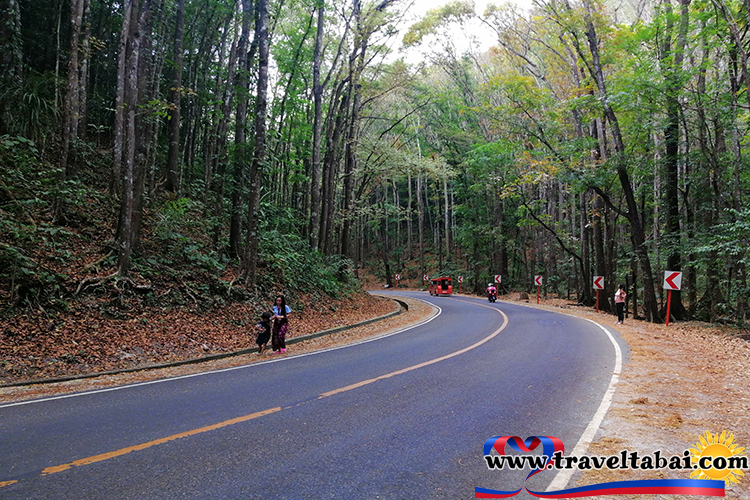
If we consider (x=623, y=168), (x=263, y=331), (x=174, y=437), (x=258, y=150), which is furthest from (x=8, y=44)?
(x=623, y=168)

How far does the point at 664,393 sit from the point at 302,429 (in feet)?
18.2

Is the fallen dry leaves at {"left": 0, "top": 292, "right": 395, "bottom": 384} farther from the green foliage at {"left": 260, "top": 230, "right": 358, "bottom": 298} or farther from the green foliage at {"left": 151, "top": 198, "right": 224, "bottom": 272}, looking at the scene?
the green foliage at {"left": 260, "top": 230, "right": 358, "bottom": 298}

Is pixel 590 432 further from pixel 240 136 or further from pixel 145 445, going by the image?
pixel 240 136

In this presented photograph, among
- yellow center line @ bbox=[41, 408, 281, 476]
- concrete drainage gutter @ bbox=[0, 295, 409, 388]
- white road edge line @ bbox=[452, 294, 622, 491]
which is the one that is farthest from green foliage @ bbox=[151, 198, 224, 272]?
white road edge line @ bbox=[452, 294, 622, 491]

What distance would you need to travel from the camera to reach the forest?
39.4ft

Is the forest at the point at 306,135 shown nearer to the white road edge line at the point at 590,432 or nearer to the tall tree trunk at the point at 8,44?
the tall tree trunk at the point at 8,44

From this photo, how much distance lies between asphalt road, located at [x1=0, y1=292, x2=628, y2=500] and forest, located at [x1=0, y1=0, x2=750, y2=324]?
5283mm

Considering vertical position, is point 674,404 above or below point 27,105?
below

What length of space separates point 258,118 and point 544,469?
13099mm

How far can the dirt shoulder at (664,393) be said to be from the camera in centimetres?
443

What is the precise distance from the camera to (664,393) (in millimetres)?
6617

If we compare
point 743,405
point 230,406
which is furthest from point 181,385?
point 743,405

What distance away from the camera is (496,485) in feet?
11.8

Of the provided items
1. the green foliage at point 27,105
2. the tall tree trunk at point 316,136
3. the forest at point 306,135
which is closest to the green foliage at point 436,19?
the forest at point 306,135
